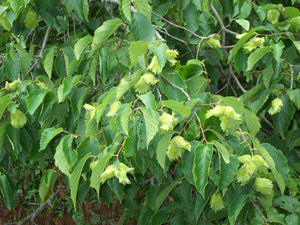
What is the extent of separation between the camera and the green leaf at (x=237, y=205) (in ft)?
4.45

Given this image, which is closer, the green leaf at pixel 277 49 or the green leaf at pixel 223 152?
the green leaf at pixel 223 152

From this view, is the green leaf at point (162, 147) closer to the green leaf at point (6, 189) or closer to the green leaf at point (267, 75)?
the green leaf at point (267, 75)

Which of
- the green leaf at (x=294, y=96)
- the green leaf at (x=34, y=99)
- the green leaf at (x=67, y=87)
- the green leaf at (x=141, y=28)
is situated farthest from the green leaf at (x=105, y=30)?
the green leaf at (x=294, y=96)

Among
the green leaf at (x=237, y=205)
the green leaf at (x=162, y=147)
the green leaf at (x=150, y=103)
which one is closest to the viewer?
the green leaf at (x=150, y=103)

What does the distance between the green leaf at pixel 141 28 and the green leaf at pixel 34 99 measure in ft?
1.67

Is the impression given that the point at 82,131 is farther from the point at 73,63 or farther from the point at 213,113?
the point at 213,113

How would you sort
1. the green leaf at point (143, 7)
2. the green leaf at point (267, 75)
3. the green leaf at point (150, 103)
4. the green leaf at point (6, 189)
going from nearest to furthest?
the green leaf at point (150, 103)
the green leaf at point (143, 7)
the green leaf at point (267, 75)
the green leaf at point (6, 189)

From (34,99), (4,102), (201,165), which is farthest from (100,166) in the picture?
(4,102)

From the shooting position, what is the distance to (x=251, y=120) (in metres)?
1.54

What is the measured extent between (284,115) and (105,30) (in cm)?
106

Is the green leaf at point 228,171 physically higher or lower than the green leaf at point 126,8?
lower

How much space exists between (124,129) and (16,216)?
3.02 metres

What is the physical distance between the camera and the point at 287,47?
1.91 m

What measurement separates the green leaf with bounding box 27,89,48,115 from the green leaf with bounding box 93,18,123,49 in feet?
1.11
